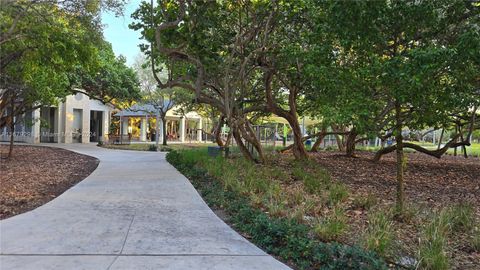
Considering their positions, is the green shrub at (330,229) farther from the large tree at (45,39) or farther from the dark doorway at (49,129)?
the dark doorway at (49,129)

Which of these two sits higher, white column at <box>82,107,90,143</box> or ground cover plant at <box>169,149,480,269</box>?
white column at <box>82,107,90,143</box>

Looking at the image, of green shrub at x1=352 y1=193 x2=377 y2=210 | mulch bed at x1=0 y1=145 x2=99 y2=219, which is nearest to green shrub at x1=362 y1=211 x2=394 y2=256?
green shrub at x1=352 y1=193 x2=377 y2=210

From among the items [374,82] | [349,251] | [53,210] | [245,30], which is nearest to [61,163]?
[245,30]

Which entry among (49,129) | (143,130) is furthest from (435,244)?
(143,130)

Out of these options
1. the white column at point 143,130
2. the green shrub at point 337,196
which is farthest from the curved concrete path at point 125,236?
the white column at point 143,130

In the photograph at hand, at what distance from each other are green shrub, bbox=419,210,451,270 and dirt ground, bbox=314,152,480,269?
0.15 metres

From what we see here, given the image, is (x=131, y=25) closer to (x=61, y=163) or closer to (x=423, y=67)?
(x=61, y=163)

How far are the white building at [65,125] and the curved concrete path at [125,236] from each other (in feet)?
83.1

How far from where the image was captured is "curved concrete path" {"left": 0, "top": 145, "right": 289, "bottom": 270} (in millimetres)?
4629

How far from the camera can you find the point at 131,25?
12359 mm

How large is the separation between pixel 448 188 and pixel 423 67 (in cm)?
644

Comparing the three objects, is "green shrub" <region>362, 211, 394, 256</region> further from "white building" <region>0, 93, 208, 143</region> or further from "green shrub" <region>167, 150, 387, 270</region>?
"white building" <region>0, 93, 208, 143</region>

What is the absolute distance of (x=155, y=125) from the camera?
140 feet

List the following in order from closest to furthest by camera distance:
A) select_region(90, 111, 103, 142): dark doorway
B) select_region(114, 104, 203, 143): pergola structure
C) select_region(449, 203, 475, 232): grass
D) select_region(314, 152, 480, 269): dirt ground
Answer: select_region(314, 152, 480, 269): dirt ground
select_region(449, 203, 475, 232): grass
select_region(90, 111, 103, 142): dark doorway
select_region(114, 104, 203, 143): pergola structure
